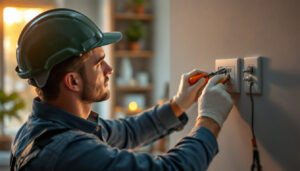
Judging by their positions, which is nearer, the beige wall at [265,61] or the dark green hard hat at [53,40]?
the beige wall at [265,61]

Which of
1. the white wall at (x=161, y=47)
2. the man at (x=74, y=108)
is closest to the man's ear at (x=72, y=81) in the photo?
the man at (x=74, y=108)

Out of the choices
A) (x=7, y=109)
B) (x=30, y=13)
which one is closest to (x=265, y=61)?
(x=7, y=109)

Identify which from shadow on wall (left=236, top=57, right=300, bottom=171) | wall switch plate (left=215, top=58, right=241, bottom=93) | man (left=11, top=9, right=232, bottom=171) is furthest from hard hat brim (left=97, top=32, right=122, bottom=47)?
shadow on wall (left=236, top=57, right=300, bottom=171)

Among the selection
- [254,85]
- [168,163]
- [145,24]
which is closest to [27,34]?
[168,163]

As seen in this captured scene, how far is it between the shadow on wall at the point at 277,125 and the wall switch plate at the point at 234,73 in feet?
0.25

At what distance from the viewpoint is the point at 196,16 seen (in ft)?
4.06

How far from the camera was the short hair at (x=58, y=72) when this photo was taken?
96cm

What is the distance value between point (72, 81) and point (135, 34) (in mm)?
2934

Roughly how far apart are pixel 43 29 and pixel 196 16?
56 cm

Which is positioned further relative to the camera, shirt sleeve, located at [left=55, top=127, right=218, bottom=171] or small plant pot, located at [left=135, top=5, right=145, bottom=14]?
small plant pot, located at [left=135, top=5, right=145, bottom=14]

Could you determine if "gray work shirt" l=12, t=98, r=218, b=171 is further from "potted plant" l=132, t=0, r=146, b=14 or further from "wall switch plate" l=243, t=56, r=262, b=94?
"potted plant" l=132, t=0, r=146, b=14

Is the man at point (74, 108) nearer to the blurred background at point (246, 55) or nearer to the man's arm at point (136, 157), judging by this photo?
the man's arm at point (136, 157)

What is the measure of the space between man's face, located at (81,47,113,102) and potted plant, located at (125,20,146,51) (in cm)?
286

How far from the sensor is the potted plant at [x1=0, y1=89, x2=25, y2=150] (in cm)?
345
